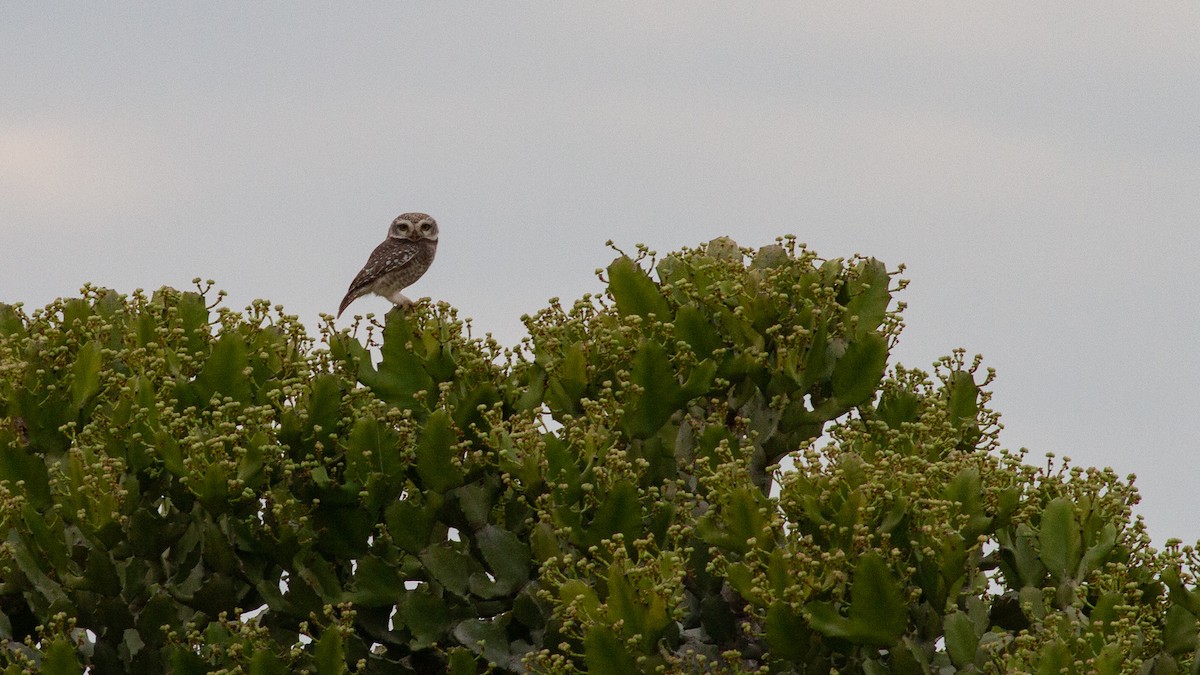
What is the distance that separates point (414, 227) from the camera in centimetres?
2045

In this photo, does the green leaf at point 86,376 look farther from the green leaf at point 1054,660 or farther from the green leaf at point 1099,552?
the green leaf at point 1099,552

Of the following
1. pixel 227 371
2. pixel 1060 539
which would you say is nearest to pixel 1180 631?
pixel 1060 539

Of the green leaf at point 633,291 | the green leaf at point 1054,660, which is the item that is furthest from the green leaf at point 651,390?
the green leaf at point 1054,660

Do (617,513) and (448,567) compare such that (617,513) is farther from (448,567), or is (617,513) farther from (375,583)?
(375,583)

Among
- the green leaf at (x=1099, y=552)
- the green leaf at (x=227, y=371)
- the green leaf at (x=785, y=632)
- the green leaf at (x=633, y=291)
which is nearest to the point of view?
the green leaf at (x=785, y=632)

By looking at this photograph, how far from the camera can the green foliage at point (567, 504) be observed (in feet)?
45.0

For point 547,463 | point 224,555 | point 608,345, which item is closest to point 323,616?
point 224,555

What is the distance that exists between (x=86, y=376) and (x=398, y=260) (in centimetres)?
474

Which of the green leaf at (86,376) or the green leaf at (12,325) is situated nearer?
the green leaf at (86,376)

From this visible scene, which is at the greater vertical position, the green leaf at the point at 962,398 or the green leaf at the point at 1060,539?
the green leaf at the point at 962,398

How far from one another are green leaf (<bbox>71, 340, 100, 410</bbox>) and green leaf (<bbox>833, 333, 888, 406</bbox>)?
618cm

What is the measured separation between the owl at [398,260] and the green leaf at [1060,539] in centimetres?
709

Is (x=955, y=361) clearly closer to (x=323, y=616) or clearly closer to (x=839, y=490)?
(x=839, y=490)

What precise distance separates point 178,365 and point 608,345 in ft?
12.0
